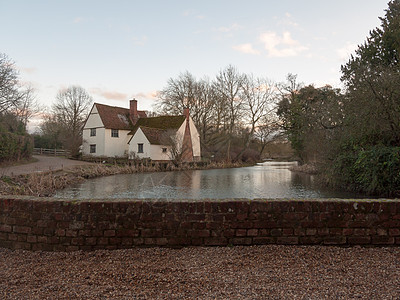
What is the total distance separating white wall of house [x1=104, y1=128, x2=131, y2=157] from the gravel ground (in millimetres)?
33100

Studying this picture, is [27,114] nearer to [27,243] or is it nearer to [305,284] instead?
[27,243]

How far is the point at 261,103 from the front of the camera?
4056 cm

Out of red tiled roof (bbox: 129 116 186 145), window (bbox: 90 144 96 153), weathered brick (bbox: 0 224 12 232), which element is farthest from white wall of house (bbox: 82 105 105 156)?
weathered brick (bbox: 0 224 12 232)

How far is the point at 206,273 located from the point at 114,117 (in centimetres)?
3759

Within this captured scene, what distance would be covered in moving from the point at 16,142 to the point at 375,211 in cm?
2665

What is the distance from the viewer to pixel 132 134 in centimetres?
3800

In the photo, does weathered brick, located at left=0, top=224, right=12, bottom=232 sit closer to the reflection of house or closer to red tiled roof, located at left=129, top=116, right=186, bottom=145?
red tiled roof, located at left=129, top=116, right=186, bottom=145

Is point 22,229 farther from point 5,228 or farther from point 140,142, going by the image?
point 140,142

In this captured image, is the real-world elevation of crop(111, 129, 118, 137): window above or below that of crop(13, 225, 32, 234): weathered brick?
above

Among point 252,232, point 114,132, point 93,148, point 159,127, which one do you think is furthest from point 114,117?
point 252,232

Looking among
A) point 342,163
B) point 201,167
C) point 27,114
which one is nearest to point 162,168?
point 201,167

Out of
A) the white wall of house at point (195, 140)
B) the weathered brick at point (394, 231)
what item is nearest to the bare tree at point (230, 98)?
the white wall of house at point (195, 140)

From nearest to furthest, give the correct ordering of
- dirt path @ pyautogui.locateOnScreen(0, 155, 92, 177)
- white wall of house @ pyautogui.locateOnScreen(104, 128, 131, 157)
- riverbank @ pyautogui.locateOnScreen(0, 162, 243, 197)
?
riverbank @ pyautogui.locateOnScreen(0, 162, 243, 197), dirt path @ pyautogui.locateOnScreen(0, 155, 92, 177), white wall of house @ pyautogui.locateOnScreen(104, 128, 131, 157)

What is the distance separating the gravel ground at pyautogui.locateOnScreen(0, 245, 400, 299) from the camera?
3072 millimetres
